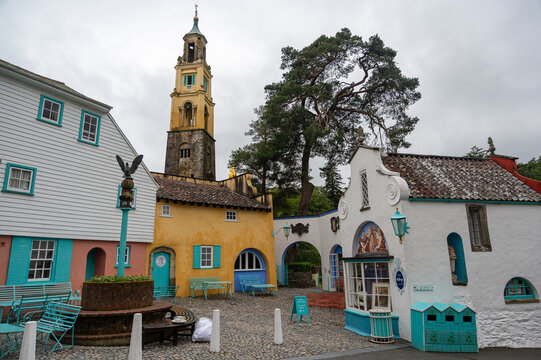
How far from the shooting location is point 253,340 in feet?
28.5

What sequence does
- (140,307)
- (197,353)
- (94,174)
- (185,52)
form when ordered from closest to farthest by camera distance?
(197,353)
(140,307)
(94,174)
(185,52)

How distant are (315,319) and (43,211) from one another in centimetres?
1073

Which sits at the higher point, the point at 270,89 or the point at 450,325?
the point at 270,89

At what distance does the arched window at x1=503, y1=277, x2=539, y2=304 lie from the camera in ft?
32.6

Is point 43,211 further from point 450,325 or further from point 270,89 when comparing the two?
point 270,89

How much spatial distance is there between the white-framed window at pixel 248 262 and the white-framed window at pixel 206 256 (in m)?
2.18

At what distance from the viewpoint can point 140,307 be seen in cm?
823

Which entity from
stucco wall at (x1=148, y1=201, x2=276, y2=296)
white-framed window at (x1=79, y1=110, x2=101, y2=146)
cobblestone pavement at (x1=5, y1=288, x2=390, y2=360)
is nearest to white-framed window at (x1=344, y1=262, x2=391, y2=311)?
cobblestone pavement at (x1=5, y1=288, x2=390, y2=360)

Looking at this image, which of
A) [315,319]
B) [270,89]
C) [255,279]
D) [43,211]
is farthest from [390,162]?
[270,89]

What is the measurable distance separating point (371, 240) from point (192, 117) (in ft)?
87.7

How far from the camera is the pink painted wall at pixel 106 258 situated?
501 inches

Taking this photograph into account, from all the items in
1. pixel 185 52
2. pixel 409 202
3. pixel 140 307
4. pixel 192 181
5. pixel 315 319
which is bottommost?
pixel 315 319

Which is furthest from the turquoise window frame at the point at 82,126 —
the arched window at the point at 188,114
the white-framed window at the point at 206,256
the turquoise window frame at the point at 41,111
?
the arched window at the point at 188,114

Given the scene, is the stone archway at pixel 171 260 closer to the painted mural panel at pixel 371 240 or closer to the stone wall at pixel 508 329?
the painted mural panel at pixel 371 240
